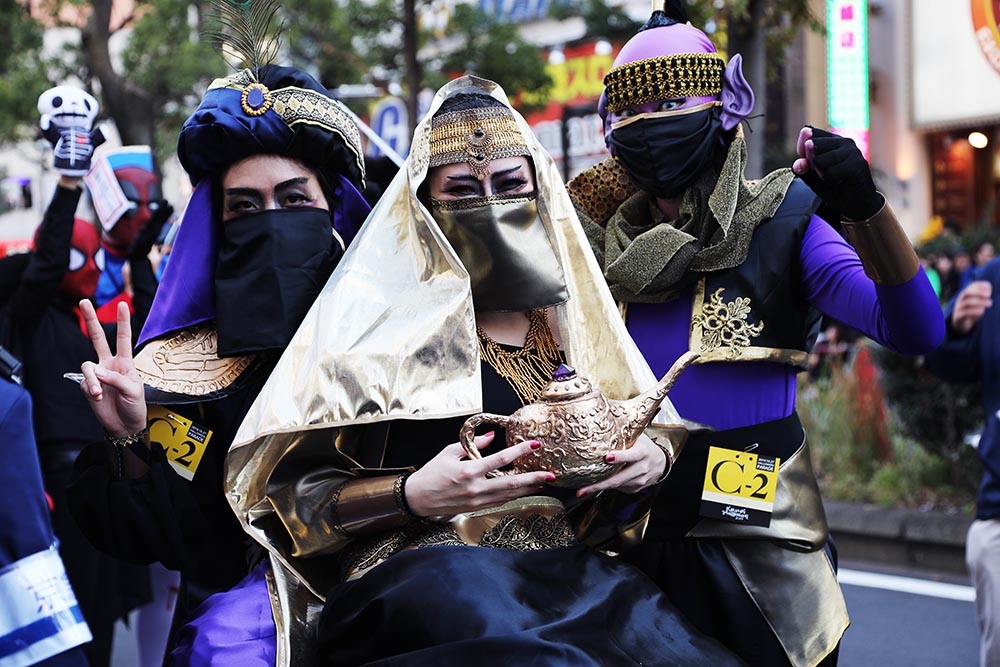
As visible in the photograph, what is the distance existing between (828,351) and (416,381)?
9.80 metres

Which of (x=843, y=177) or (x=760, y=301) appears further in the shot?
(x=760, y=301)

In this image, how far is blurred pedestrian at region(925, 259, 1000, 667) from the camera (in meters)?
3.96

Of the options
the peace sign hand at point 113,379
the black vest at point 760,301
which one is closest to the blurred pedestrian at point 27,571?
the peace sign hand at point 113,379

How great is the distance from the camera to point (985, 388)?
4.09m

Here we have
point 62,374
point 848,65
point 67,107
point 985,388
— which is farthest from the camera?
point 848,65

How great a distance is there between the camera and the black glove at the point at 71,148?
4312 mm

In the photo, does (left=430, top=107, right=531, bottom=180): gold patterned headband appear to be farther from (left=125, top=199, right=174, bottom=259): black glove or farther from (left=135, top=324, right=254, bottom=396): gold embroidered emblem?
(left=125, top=199, right=174, bottom=259): black glove

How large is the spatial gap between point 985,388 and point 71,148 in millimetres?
3527

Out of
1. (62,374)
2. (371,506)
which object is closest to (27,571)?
(371,506)

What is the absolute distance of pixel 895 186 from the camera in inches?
673

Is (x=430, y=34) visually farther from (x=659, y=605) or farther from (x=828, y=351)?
(x=659, y=605)

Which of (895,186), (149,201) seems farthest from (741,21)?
(895,186)

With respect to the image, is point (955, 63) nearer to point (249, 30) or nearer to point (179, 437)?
point (249, 30)

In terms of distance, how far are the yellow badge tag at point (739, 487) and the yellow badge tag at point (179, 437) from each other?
1.22 metres
